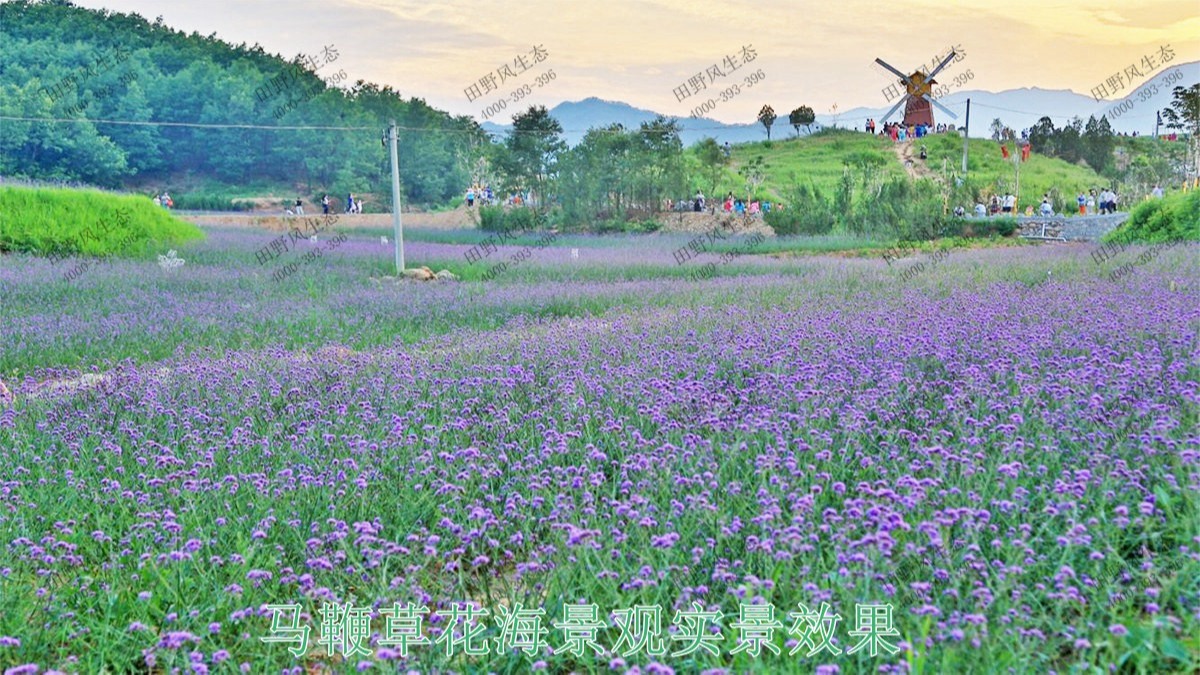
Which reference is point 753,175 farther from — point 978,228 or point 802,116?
point 978,228

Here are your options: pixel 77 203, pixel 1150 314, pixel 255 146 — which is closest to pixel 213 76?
pixel 255 146

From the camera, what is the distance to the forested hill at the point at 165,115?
28281 millimetres

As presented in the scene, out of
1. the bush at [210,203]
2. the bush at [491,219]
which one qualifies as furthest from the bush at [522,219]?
the bush at [210,203]

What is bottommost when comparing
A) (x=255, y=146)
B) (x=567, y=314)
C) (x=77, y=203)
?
(x=567, y=314)

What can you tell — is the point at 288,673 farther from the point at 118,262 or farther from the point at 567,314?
the point at 118,262

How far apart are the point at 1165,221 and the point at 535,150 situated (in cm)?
2017

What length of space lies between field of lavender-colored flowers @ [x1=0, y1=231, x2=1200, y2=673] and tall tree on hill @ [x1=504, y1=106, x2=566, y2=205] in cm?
2537

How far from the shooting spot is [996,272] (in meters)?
10.2

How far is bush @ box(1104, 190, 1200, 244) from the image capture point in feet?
48.1

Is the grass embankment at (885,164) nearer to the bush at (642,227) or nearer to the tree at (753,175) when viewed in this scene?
the tree at (753,175)

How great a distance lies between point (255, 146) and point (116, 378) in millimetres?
28372

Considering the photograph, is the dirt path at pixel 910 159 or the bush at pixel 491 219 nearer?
the bush at pixel 491 219

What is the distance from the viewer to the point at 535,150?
3152 centimetres

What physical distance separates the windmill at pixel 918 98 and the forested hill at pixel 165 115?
1826 cm
